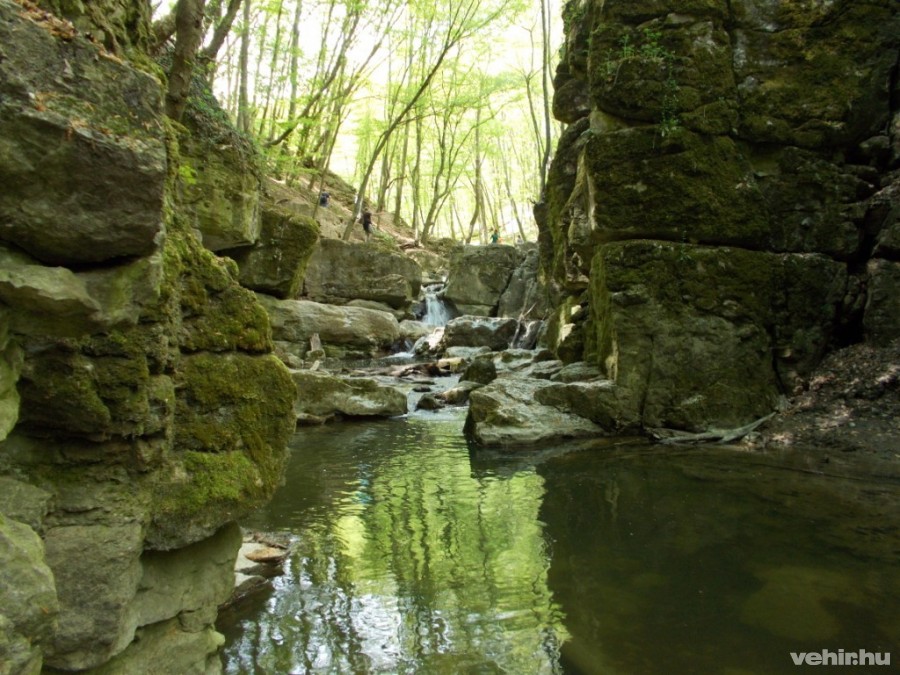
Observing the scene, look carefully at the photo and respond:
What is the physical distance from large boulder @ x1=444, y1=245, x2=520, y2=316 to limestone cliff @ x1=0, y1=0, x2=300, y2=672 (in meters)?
20.7

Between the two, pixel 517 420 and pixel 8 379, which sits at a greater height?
pixel 8 379

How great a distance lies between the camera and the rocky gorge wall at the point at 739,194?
9234 millimetres

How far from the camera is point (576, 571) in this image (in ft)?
15.4

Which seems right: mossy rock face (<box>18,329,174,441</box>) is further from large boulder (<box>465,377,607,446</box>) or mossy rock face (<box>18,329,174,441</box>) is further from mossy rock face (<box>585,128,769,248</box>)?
mossy rock face (<box>585,128,769,248</box>)

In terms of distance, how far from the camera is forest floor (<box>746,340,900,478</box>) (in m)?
7.50

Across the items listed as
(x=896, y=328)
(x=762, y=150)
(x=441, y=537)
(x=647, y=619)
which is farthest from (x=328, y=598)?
(x=762, y=150)

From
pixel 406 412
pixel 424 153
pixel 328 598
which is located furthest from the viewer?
pixel 424 153

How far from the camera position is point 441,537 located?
5426 millimetres

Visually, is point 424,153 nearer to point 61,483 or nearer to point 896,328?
point 896,328

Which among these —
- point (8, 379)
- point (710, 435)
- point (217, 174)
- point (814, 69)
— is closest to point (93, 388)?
point (8, 379)

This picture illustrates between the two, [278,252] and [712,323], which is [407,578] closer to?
[712,323]

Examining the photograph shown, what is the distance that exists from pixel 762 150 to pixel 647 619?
8517 millimetres

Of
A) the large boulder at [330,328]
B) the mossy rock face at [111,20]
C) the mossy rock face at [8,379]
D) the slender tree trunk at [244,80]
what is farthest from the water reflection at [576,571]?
the slender tree trunk at [244,80]

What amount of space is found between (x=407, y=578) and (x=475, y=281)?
20195mm
